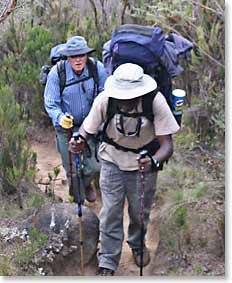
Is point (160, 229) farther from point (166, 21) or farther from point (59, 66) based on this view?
point (166, 21)

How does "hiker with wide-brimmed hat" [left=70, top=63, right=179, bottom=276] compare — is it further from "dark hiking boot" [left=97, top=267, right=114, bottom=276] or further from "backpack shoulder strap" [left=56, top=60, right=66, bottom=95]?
"backpack shoulder strap" [left=56, top=60, right=66, bottom=95]

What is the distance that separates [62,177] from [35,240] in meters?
1.93

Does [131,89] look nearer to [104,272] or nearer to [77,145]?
[77,145]

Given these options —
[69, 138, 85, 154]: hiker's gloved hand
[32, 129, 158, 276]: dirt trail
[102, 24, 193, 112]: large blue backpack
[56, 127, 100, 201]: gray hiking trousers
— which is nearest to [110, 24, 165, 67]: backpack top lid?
[102, 24, 193, 112]: large blue backpack

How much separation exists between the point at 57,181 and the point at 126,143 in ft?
7.05

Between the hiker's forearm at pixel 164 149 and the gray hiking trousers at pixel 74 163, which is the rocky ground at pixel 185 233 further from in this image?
the hiker's forearm at pixel 164 149

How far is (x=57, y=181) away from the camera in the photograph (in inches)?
237

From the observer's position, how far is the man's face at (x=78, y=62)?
470 centimetres

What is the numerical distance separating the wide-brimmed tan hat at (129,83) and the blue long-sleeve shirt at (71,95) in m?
0.94

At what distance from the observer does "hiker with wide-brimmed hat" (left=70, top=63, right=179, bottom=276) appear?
151 inches

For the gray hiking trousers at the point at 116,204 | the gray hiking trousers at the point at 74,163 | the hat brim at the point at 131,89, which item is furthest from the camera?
the gray hiking trousers at the point at 74,163

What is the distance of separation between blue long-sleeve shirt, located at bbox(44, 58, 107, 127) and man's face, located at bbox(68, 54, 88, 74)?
0.04 meters

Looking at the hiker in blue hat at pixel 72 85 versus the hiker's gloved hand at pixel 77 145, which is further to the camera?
the hiker in blue hat at pixel 72 85

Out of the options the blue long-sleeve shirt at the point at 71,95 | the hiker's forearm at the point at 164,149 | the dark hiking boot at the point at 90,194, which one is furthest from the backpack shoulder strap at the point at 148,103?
the dark hiking boot at the point at 90,194
